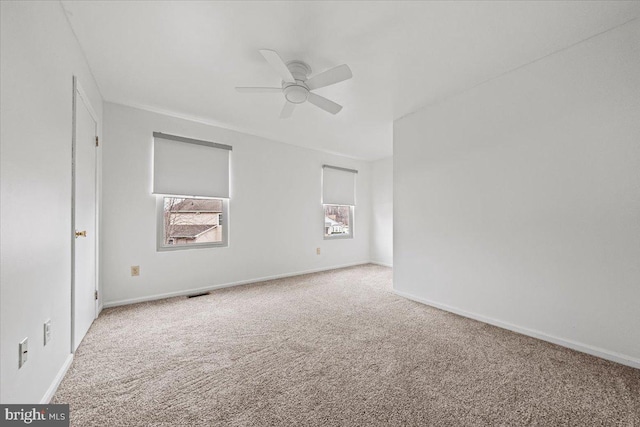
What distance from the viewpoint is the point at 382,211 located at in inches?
228

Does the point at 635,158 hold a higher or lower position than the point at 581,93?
lower

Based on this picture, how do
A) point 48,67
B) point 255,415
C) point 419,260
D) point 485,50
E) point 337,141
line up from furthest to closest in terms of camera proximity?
point 337,141, point 419,260, point 485,50, point 48,67, point 255,415

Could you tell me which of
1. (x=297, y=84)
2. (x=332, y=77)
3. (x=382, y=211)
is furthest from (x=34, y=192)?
(x=382, y=211)

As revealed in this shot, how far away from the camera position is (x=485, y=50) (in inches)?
85.1

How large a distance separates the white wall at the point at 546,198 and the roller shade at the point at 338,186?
2318 mm

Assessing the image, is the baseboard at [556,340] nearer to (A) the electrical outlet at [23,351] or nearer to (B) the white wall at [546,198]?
(B) the white wall at [546,198]

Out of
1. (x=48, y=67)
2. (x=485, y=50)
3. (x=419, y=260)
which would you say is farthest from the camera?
(x=419, y=260)

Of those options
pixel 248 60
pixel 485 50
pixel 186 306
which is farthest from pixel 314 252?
pixel 485 50

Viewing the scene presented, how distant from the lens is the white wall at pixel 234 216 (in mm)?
3115

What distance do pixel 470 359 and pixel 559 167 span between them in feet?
5.64

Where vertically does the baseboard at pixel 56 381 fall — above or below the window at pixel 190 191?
below

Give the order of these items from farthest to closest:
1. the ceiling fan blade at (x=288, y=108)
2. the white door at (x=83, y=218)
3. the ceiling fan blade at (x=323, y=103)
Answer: the ceiling fan blade at (x=288, y=108) → the ceiling fan blade at (x=323, y=103) → the white door at (x=83, y=218)

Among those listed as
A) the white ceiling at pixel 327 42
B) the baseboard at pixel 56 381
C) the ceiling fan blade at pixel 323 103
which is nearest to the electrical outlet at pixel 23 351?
the baseboard at pixel 56 381

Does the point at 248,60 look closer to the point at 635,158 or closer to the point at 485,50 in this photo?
the point at 485,50
